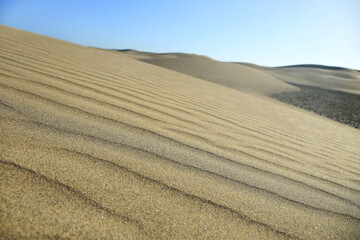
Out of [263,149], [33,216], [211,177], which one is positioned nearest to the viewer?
[33,216]

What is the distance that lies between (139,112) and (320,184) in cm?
123

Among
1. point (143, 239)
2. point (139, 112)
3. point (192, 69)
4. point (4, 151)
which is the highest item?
point (192, 69)

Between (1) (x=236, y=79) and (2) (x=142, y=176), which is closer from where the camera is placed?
(2) (x=142, y=176)

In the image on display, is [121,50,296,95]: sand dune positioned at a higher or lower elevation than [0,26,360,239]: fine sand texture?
higher

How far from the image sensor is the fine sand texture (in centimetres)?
63

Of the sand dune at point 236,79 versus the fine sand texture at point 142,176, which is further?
the sand dune at point 236,79

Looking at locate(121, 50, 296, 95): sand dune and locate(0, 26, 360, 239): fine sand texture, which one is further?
locate(121, 50, 296, 95): sand dune

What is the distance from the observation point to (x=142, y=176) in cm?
86

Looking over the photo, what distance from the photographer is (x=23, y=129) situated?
3.12ft

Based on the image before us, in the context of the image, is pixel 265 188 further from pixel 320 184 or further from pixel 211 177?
pixel 320 184

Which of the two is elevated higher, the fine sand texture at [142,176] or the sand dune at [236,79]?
the sand dune at [236,79]

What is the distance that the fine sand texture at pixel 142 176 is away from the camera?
2.07 feet

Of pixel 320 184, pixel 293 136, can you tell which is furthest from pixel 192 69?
pixel 320 184

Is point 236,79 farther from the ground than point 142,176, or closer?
farther from the ground
